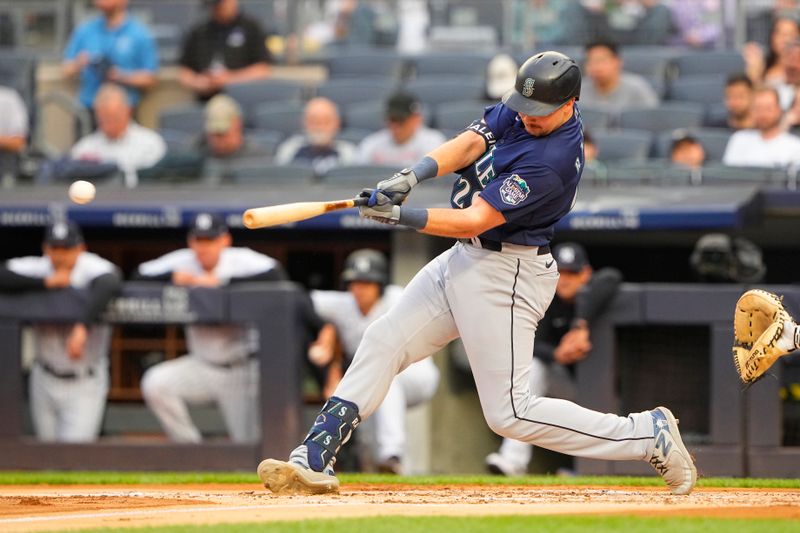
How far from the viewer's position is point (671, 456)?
5211 millimetres

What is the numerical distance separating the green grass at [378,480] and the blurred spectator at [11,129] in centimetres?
270

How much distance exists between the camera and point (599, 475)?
763 centimetres

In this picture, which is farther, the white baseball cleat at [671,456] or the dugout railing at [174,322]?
the dugout railing at [174,322]

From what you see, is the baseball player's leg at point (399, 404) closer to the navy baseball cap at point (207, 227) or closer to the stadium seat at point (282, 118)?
the navy baseball cap at point (207, 227)

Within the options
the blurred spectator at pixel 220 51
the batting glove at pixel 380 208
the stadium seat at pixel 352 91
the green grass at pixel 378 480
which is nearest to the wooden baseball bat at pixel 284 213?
Answer: the batting glove at pixel 380 208

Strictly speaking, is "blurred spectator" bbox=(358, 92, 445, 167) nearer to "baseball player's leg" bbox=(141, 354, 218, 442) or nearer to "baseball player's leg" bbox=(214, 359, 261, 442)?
"baseball player's leg" bbox=(214, 359, 261, 442)

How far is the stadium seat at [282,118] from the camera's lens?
10258 millimetres

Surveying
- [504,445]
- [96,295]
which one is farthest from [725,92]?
[96,295]

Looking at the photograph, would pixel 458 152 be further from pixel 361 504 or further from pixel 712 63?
pixel 712 63

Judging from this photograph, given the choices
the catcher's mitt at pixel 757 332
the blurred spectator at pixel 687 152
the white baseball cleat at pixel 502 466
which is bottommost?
the white baseball cleat at pixel 502 466

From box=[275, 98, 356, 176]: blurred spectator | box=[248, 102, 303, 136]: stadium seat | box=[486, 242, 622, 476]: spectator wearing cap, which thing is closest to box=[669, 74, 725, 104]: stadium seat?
box=[275, 98, 356, 176]: blurred spectator

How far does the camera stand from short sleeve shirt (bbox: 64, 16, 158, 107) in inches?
425

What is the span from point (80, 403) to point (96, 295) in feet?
2.05

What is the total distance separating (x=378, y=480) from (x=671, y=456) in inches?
74.6
